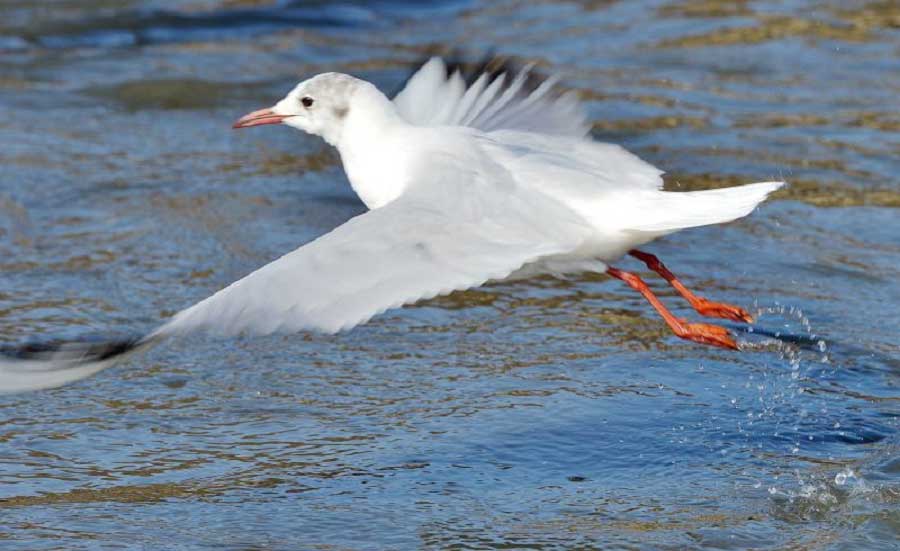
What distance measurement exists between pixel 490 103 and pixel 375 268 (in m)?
1.85

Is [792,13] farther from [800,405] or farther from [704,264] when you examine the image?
[800,405]

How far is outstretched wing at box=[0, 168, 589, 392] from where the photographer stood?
4.09m

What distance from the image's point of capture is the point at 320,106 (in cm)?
595

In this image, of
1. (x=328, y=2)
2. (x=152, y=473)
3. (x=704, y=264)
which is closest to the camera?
(x=152, y=473)

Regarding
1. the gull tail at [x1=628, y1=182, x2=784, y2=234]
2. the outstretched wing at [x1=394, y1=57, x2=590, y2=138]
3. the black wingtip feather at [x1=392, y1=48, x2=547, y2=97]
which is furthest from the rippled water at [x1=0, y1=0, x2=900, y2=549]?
the black wingtip feather at [x1=392, y1=48, x2=547, y2=97]

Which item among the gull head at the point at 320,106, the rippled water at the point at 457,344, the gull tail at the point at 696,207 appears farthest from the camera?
the gull head at the point at 320,106

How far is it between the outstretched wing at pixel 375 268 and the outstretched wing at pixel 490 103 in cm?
92

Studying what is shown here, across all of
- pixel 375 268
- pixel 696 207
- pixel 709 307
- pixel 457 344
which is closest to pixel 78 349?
pixel 375 268

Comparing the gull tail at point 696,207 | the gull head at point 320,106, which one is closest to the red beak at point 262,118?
the gull head at point 320,106

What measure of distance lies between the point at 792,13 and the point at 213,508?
7516mm

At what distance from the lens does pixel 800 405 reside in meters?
5.48

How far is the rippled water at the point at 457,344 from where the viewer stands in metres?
4.67

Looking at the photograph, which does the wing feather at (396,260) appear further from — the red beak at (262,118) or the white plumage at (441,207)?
the red beak at (262,118)

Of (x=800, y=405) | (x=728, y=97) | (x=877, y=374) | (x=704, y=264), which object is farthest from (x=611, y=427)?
(x=728, y=97)
